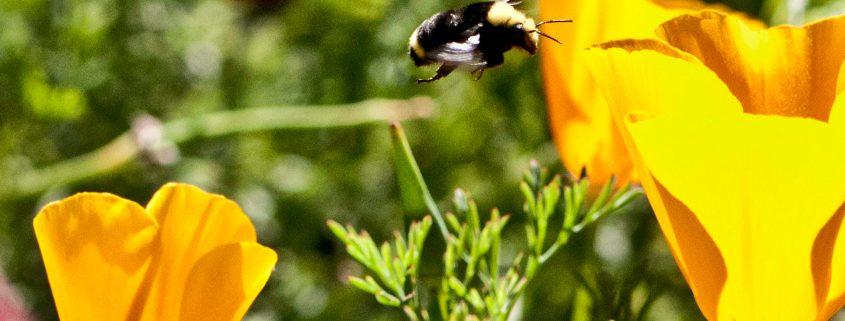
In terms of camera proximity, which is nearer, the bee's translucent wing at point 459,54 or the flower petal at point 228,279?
the flower petal at point 228,279

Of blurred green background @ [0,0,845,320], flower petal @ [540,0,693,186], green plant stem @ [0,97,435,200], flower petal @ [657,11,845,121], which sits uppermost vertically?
flower petal @ [657,11,845,121]

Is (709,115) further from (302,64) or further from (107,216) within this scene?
(302,64)

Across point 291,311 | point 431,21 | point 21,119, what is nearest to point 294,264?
point 291,311

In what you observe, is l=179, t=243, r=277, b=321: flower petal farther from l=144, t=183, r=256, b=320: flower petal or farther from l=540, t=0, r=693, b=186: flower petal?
l=540, t=0, r=693, b=186: flower petal

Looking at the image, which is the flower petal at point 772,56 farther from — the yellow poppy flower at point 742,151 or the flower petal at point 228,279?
the flower petal at point 228,279

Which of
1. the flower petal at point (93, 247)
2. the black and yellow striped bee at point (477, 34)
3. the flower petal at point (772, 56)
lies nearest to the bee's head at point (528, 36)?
the black and yellow striped bee at point (477, 34)

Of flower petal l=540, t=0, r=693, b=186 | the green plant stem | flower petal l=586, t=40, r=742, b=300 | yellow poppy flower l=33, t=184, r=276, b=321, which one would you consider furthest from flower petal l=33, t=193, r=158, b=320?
the green plant stem
